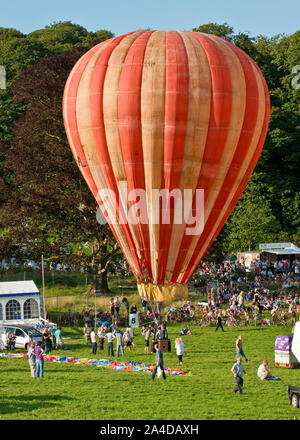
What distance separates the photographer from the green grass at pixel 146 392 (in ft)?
65.7

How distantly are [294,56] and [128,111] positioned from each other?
55.3 meters

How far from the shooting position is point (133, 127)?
1134 inches

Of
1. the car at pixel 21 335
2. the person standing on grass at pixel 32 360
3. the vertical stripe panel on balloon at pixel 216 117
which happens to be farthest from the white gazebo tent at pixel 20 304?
the vertical stripe panel on balloon at pixel 216 117

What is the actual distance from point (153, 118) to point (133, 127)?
0.77 meters

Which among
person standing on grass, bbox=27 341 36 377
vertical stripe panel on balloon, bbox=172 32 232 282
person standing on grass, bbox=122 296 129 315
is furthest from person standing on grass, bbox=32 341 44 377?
person standing on grass, bbox=122 296 129 315

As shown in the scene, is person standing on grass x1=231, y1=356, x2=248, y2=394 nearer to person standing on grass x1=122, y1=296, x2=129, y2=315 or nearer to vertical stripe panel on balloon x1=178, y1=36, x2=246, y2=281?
vertical stripe panel on balloon x1=178, y1=36, x2=246, y2=281

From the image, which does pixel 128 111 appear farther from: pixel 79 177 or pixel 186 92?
pixel 79 177

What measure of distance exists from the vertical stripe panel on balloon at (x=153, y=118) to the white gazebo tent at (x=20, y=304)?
1049 cm

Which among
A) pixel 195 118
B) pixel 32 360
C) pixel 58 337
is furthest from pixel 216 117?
pixel 58 337

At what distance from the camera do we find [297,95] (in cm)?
7562

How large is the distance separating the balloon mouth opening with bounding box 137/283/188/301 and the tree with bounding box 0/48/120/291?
1475cm

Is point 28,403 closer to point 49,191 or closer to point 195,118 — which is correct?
point 195,118

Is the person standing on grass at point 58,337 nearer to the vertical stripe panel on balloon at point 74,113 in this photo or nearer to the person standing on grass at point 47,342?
the person standing on grass at point 47,342

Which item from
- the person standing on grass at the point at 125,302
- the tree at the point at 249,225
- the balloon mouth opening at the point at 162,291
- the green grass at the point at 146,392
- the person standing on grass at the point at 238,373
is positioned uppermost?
the tree at the point at 249,225
